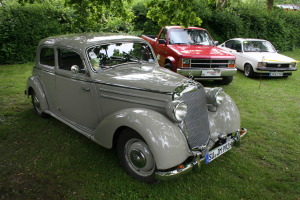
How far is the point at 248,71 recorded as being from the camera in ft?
30.8

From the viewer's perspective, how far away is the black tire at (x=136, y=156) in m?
2.95

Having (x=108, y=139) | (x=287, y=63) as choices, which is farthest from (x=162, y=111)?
(x=287, y=63)

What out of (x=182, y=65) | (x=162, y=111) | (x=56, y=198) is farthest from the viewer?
(x=182, y=65)

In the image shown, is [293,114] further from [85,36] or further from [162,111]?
[85,36]

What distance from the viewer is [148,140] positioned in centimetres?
Result: 272

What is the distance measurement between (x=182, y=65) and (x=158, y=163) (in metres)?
4.65

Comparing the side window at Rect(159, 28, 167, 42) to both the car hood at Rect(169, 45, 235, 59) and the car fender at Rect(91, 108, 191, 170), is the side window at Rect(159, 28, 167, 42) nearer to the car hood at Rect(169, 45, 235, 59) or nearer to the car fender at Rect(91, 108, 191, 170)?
the car hood at Rect(169, 45, 235, 59)

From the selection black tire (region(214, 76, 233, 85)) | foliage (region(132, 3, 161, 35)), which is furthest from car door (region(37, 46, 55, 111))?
foliage (region(132, 3, 161, 35))

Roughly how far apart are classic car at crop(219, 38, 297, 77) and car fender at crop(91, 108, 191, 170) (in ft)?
22.8

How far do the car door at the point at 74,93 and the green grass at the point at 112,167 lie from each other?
45 centimetres

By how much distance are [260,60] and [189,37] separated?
9.25 ft

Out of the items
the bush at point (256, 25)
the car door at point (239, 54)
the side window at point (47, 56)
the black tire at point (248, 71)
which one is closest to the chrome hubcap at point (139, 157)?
the side window at point (47, 56)

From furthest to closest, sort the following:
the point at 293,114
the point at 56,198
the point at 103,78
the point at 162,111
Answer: the point at 293,114 → the point at 103,78 → the point at 162,111 → the point at 56,198

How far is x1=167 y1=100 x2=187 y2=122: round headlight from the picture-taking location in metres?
2.85
